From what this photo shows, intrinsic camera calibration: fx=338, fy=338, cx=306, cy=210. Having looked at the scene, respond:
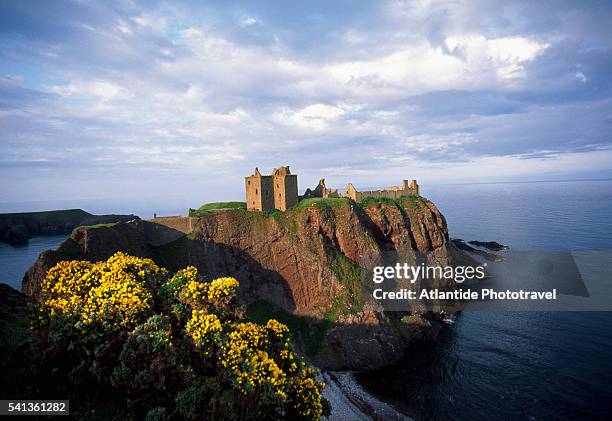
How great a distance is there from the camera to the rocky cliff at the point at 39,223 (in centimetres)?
10231

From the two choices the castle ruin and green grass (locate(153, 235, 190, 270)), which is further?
the castle ruin

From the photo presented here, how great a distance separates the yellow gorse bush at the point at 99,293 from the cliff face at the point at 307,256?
32848 millimetres

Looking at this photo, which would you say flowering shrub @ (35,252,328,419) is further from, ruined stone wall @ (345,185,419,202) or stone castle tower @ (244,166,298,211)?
ruined stone wall @ (345,185,419,202)

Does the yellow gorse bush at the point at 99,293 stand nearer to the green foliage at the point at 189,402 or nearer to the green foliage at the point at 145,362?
the green foliage at the point at 145,362

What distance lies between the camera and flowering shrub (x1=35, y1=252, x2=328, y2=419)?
12.9 meters

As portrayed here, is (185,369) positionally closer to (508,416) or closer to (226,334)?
(226,334)

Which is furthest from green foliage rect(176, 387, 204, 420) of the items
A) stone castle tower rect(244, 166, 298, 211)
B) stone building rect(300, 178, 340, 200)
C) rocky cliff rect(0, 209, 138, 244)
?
rocky cliff rect(0, 209, 138, 244)

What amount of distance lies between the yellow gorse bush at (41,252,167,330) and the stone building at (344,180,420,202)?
5639cm

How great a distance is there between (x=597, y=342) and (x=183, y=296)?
Answer: 56331mm

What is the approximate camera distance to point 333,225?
59594 millimetres

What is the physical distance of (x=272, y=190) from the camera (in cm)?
6256

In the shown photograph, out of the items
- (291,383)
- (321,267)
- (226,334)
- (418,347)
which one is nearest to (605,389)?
(418,347)

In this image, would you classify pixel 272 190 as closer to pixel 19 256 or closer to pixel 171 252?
pixel 171 252

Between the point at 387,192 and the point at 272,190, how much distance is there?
25907mm
